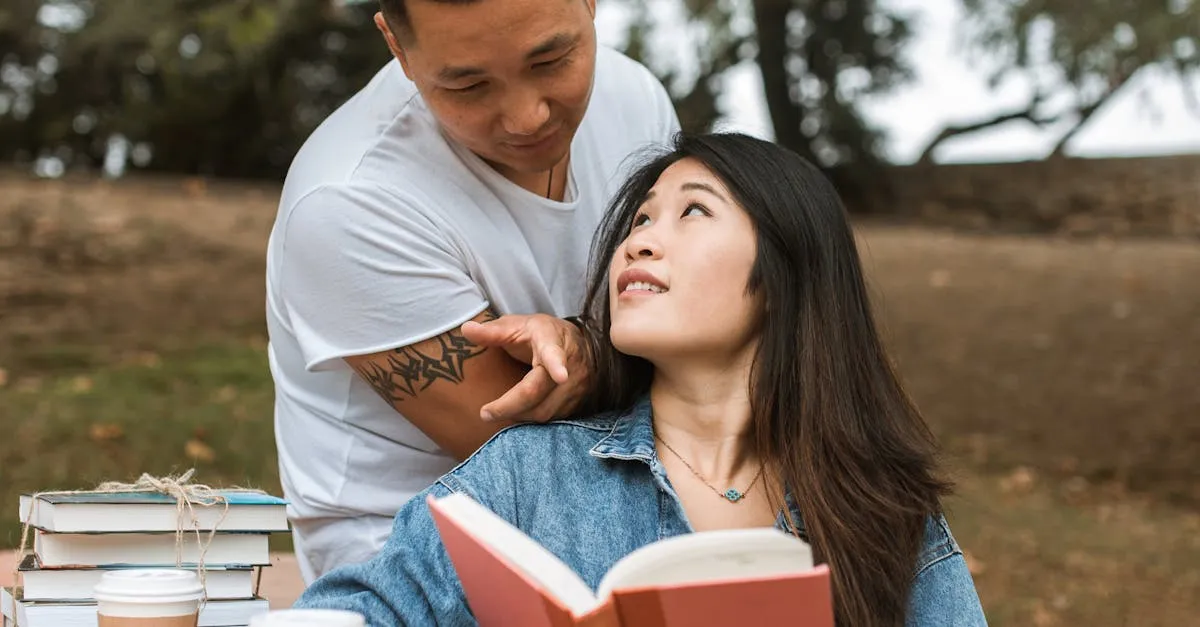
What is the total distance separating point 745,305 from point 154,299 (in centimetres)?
794

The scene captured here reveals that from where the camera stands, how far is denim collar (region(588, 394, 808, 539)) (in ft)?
7.75

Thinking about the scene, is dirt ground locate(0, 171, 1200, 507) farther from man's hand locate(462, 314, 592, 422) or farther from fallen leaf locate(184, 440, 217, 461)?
man's hand locate(462, 314, 592, 422)

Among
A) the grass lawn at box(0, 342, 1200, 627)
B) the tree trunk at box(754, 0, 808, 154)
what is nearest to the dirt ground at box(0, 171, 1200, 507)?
the grass lawn at box(0, 342, 1200, 627)

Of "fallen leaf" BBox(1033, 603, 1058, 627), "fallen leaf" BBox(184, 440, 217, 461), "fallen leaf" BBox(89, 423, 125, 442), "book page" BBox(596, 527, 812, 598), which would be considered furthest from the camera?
"fallen leaf" BBox(89, 423, 125, 442)

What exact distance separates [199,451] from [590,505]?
16.4ft

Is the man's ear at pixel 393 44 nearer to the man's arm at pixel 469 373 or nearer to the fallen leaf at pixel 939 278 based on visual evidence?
the man's arm at pixel 469 373

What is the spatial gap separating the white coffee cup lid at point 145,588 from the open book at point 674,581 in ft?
1.61

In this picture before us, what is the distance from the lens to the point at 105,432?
707 cm

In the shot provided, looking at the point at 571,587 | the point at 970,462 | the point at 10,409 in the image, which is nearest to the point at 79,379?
the point at 10,409

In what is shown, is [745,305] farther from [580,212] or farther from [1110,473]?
[1110,473]

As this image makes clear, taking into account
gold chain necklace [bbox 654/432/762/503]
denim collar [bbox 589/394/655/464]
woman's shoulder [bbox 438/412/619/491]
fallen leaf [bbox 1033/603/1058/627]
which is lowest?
fallen leaf [bbox 1033/603/1058/627]

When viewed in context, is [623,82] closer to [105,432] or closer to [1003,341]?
[105,432]

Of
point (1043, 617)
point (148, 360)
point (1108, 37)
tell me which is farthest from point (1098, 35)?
point (148, 360)

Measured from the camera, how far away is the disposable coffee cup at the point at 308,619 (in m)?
1.65
